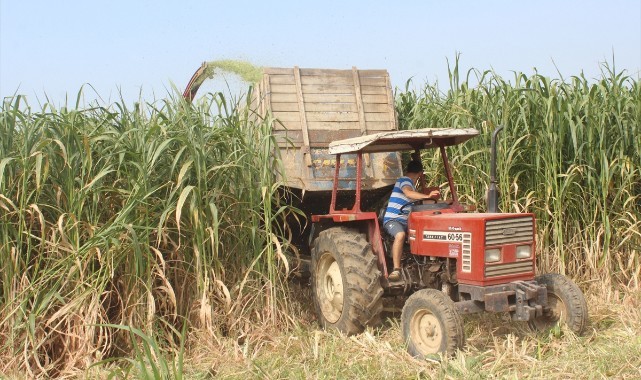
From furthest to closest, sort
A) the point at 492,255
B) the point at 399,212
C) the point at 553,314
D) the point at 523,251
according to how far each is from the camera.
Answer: the point at 399,212 < the point at 553,314 < the point at 523,251 < the point at 492,255

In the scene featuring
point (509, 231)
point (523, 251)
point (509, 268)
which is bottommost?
point (509, 268)

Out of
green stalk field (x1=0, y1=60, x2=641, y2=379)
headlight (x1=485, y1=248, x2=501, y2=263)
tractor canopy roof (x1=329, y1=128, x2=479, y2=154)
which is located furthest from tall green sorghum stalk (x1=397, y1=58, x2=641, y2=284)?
headlight (x1=485, y1=248, x2=501, y2=263)

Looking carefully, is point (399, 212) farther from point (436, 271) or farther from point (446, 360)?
point (446, 360)

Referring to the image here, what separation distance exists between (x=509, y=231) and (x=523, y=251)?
0.21m

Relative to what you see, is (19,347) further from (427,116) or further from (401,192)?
(427,116)

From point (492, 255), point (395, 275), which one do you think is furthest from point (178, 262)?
point (492, 255)

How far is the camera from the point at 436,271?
569 cm

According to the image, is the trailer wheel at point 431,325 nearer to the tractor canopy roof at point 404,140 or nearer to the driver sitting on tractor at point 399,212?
the driver sitting on tractor at point 399,212

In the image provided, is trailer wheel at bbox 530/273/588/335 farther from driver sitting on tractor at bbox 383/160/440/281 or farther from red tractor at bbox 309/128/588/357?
driver sitting on tractor at bbox 383/160/440/281

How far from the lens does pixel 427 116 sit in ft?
25.9

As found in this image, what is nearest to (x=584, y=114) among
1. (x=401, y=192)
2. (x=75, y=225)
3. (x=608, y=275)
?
(x=608, y=275)

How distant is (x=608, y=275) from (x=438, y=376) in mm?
2799

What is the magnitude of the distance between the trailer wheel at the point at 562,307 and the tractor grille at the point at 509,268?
218mm

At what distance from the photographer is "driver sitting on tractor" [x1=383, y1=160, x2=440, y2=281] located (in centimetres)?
570
